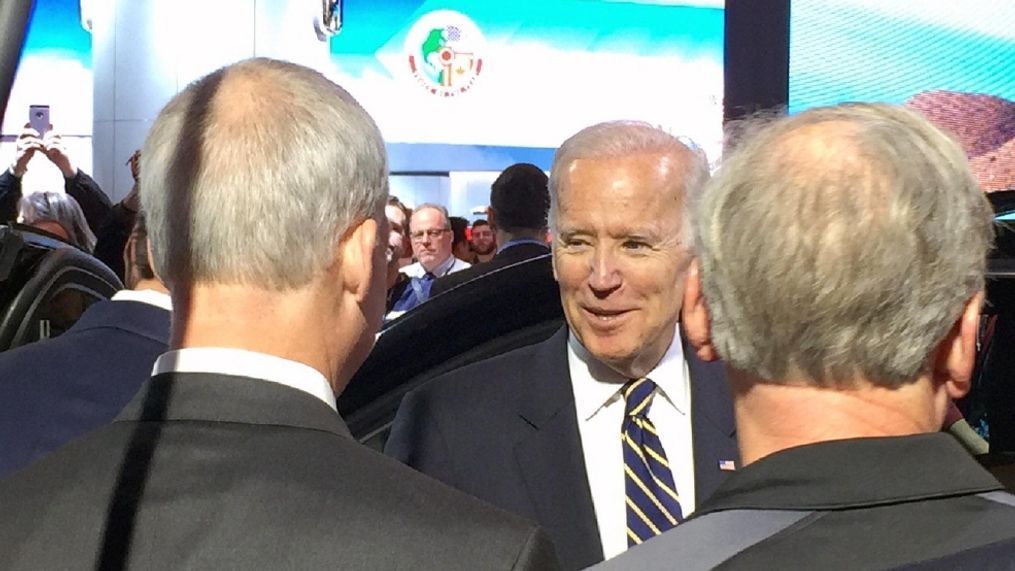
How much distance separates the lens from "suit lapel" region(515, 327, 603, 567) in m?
2.39

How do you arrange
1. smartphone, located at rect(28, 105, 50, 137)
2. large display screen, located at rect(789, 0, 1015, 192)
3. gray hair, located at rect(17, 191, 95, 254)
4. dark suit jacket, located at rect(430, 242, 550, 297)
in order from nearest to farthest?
large display screen, located at rect(789, 0, 1015, 192), dark suit jacket, located at rect(430, 242, 550, 297), gray hair, located at rect(17, 191, 95, 254), smartphone, located at rect(28, 105, 50, 137)

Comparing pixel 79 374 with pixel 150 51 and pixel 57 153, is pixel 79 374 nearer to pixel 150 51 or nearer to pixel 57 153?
pixel 57 153

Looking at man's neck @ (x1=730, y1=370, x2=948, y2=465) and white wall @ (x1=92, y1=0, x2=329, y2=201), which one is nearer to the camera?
man's neck @ (x1=730, y1=370, x2=948, y2=465)

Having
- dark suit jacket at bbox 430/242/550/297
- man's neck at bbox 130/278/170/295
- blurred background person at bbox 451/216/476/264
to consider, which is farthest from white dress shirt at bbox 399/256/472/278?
man's neck at bbox 130/278/170/295

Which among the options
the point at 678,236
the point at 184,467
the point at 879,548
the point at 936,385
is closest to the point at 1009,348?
the point at 678,236

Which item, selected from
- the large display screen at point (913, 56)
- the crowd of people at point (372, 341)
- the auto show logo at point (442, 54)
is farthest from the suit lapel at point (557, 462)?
the auto show logo at point (442, 54)

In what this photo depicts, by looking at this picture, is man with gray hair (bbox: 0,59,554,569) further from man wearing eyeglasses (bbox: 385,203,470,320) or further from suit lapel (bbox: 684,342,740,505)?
man wearing eyeglasses (bbox: 385,203,470,320)

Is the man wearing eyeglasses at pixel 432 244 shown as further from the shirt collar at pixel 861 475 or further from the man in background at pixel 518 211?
the shirt collar at pixel 861 475

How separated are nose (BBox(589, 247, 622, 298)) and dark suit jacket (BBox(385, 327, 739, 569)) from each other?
122 mm

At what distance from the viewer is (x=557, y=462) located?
247 centimetres

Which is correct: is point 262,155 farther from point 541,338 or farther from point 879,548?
point 541,338

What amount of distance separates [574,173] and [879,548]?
151cm

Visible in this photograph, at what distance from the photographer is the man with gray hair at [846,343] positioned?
128cm

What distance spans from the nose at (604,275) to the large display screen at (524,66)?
45.4 ft
